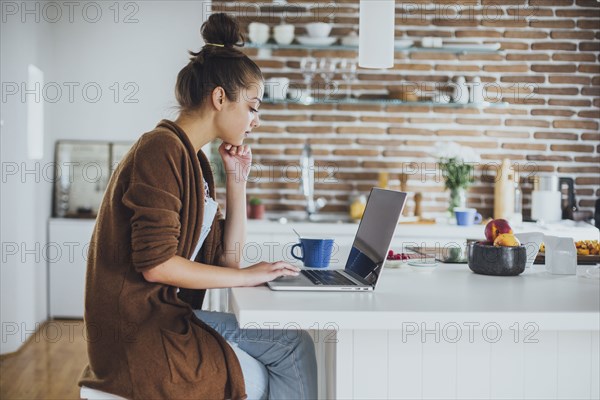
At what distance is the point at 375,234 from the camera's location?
2.17 metres

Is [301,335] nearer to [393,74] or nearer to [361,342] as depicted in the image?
[361,342]

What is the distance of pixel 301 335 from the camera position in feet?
7.01

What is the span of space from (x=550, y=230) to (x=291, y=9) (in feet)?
7.21

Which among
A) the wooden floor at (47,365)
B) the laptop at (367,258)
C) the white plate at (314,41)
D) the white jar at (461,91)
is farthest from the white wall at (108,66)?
the laptop at (367,258)

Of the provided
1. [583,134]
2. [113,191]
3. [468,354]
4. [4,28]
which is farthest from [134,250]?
[583,134]

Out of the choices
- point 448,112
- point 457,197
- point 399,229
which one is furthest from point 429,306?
point 448,112

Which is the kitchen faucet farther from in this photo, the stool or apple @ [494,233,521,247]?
the stool

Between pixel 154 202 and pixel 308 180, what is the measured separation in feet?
11.0

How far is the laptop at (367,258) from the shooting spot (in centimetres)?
200

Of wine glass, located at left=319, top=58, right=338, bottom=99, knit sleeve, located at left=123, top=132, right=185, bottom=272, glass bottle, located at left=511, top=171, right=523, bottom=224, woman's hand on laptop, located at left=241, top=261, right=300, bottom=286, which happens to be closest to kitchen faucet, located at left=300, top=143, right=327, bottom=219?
wine glass, located at left=319, top=58, right=338, bottom=99

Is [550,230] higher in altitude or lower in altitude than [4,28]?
lower

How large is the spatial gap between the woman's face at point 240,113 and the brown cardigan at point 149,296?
195 mm

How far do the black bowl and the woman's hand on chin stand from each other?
2.52ft

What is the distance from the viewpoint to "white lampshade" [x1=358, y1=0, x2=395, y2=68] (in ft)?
9.96
